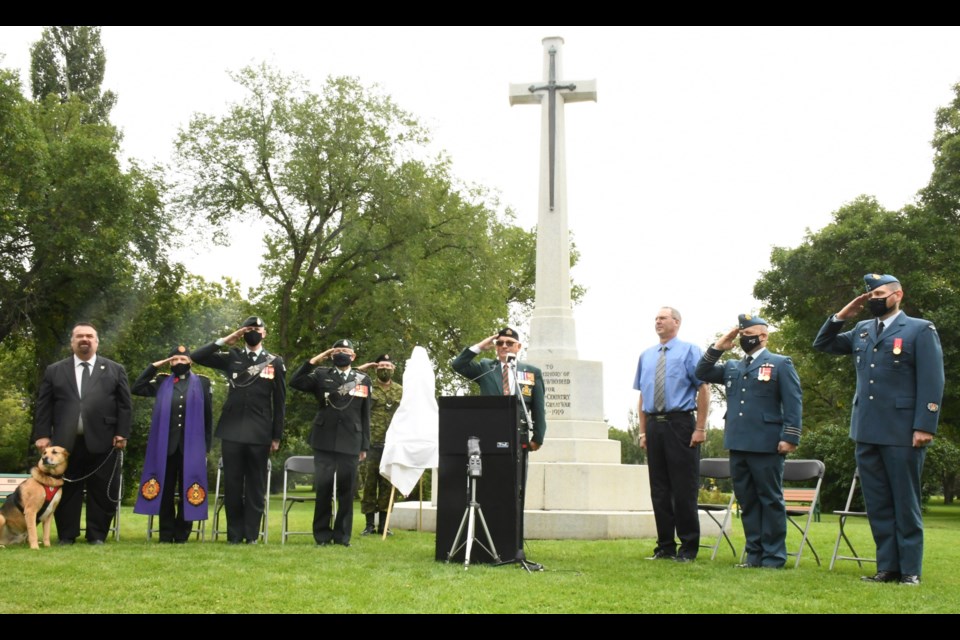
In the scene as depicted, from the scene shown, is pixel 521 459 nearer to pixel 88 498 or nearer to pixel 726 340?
pixel 726 340

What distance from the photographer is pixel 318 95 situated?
27875 millimetres

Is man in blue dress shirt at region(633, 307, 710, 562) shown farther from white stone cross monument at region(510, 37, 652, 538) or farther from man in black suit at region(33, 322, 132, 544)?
man in black suit at region(33, 322, 132, 544)

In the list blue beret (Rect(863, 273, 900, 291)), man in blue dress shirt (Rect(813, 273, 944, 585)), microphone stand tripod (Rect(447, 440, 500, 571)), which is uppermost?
blue beret (Rect(863, 273, 900, 291))

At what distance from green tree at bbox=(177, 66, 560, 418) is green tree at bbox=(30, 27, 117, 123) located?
1024 centimetres

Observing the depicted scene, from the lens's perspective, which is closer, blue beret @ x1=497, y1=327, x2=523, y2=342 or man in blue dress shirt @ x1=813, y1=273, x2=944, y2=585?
man in blue dress shirt @ x1=813, y1=273, x2=944, y2=585

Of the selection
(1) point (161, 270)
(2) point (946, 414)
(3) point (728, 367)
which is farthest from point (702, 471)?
(1) point (161, 270)

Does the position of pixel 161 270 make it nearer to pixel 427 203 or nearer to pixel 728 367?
pixel 427 203

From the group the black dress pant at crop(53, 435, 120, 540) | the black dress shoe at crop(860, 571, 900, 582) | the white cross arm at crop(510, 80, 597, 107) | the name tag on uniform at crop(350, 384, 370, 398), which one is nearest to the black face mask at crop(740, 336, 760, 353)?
the black dress shoe at crop(860, 571, 900, 582)

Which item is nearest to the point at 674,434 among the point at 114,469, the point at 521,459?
the point at 521,459

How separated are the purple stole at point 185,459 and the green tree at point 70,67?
2811 centimetres

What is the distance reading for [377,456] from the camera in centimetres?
1193

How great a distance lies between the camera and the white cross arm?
527 inches

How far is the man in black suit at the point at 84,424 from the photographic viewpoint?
8875mm

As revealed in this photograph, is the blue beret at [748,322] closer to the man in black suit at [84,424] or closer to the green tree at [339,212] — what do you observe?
the man in black suit at [84,424]
